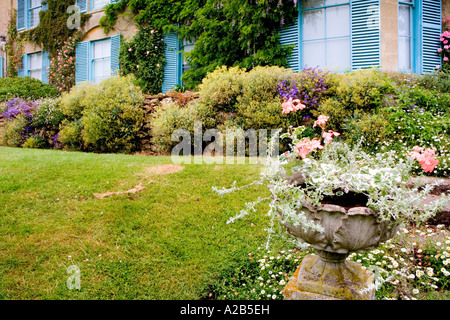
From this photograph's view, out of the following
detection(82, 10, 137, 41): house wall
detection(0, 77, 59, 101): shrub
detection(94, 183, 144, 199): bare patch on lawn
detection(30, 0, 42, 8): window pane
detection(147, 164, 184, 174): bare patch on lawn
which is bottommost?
detection(94, 183, 144, 199): bare patch on lawn

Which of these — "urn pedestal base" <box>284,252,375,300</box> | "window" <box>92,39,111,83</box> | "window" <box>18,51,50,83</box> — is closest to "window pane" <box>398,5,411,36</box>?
"urn pedestal base" <box>284,252,375,300</box>

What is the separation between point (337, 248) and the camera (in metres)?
1.91

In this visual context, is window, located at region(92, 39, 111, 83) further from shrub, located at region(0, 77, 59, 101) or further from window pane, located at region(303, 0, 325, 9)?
window pane, located at region(303, 0, 325, 9)

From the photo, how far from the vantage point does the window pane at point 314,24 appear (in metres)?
8.46

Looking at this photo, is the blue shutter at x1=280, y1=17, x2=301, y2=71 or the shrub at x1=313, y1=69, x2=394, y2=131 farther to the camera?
the blue shutter at x1=280, y1=17, x2=301, y2=71

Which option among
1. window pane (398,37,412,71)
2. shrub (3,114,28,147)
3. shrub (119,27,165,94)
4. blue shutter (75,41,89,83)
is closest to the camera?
window pane (398,37,412,71)

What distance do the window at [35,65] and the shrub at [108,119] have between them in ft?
27.1


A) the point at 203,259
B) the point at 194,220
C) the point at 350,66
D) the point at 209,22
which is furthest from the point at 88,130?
the point at 350,66

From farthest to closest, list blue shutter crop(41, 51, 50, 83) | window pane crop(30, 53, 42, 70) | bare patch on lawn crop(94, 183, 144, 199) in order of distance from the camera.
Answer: window pane crop(30, 53, 42, 70), blue shutter crop(41, 51, 50, 83), bare patch on lawn crop(94, 183, 144, 199)

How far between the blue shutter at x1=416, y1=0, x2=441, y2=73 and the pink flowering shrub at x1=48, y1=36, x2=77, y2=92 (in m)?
12.1

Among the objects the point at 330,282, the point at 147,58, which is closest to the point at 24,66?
the point at 147,58

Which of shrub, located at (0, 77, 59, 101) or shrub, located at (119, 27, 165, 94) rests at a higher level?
shrub, located at (119, 27, 165, 94)

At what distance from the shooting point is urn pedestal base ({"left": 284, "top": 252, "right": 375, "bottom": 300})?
202 cm

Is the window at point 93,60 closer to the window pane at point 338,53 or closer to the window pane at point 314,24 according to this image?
the window pane at point 314,24
